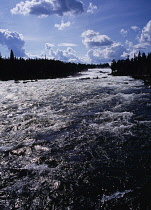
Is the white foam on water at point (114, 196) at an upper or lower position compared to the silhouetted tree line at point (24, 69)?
lower

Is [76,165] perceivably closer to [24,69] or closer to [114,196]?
[114,196]

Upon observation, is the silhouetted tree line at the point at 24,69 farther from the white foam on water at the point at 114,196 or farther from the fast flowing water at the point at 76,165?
the white foam on water at the point at 114,196

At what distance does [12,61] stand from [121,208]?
136 metres

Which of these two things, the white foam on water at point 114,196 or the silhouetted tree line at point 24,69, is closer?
the white foam on water at point 114,196

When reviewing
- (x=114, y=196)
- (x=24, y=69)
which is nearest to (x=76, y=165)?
(x=114, y=196)

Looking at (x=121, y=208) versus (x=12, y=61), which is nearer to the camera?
(x=121, y=208)

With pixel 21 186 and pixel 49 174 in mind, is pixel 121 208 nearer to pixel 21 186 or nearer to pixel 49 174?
pixel 49 174

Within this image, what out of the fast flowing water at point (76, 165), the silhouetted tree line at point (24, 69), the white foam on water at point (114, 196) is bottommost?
the white foam on water at point (114, 196)

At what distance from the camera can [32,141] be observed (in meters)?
11.7

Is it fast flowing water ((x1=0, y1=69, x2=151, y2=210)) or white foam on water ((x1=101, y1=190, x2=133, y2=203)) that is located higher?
fast flowing water ((x1=0, y1=69, x2=151, y2=210))

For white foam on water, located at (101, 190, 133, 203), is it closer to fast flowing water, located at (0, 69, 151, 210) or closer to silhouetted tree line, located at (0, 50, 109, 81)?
fast flowing water, located at (0, 69, 151, 210)

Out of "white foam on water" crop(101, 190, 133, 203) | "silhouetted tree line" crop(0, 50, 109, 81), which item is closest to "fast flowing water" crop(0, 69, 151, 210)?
"white foam on water" crop(101, 190, 133, 203)

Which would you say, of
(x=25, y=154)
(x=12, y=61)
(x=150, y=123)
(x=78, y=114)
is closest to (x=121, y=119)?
(x=150, y=123)

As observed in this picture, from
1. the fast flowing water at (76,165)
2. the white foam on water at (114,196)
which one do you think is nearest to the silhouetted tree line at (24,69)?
the fast flowing water at (76,165)
